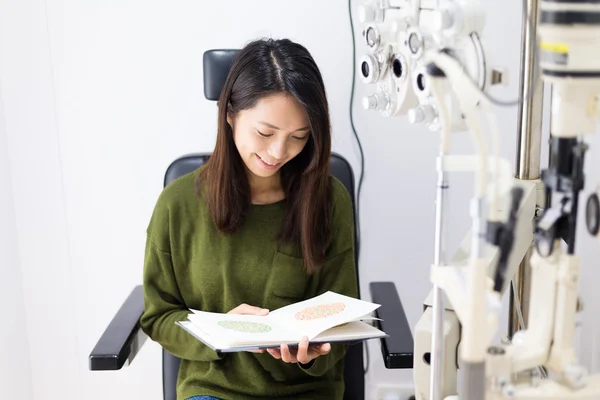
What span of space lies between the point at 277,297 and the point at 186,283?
20cm

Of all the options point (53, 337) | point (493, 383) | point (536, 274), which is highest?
point (536, 274)

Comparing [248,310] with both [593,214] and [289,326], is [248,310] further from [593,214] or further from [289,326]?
[593,214]

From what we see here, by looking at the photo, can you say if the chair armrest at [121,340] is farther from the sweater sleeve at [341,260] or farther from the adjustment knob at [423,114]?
the adjustment knob at [423,114]

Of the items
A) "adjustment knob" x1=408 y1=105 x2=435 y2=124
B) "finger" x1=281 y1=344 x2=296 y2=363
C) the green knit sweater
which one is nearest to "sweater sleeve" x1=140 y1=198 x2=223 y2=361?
the green knit sweater

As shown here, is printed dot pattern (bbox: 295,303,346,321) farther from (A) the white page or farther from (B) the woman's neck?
(B) the woman's neck

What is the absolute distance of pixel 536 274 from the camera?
0.87 meters

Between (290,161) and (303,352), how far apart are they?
0.46 m

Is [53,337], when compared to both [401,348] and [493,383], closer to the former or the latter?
[401,348]

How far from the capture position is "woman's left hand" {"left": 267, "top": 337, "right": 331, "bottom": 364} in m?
1.26

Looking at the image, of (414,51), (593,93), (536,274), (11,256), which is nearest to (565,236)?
(536,274)

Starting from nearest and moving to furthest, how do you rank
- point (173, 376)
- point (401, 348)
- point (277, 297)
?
1. point (401, 348)
2. point (277, 297)
3. point (173, 376)

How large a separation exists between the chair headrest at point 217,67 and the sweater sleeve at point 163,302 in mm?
275

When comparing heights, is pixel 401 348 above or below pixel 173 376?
above

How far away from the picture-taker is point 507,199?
83 cm
